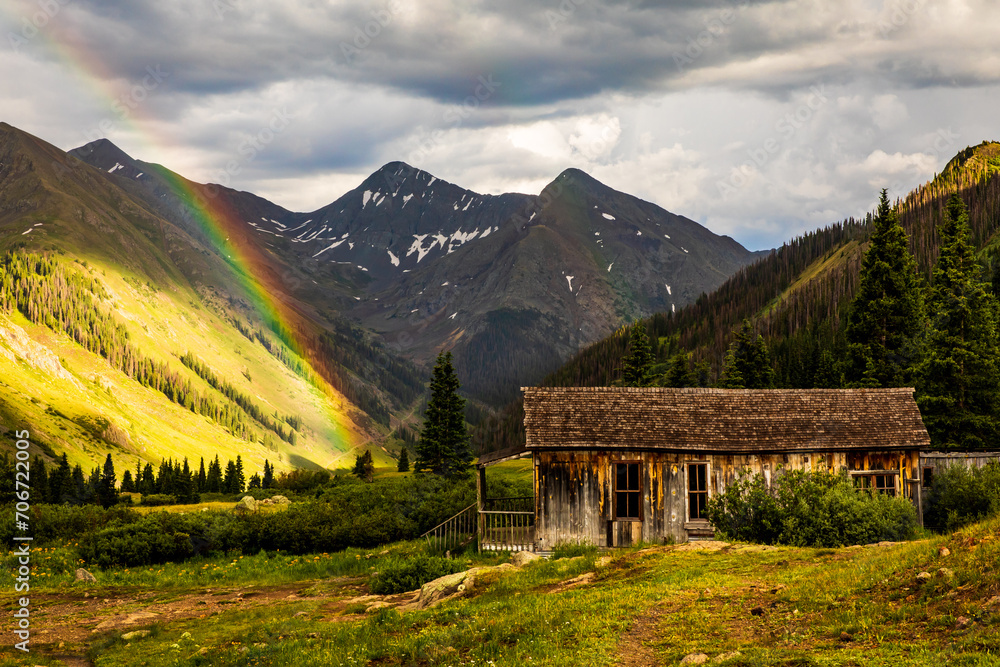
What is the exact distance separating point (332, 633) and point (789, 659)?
10.4 metres

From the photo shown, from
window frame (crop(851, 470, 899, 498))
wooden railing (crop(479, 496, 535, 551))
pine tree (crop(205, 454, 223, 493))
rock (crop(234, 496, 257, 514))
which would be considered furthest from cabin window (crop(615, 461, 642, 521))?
pine tree (crop(205, 454, 223, 493))

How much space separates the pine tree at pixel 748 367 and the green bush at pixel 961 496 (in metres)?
33.7

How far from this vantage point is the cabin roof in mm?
30766

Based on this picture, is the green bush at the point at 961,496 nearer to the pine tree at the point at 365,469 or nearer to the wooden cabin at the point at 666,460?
the wooden cabin at the point at 666,460

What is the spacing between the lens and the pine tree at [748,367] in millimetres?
65875

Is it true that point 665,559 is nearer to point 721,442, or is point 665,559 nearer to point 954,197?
point 721,442

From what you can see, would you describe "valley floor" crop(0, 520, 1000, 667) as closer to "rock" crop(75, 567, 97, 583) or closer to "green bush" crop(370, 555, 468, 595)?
"green bush" crop(370, 555, 468, 595)

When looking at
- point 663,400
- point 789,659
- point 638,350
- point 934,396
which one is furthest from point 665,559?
point 638,350

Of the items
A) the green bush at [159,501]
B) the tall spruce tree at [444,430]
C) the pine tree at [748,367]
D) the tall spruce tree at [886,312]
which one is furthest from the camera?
the green bush at [159,501]

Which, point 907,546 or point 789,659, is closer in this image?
point 789,659

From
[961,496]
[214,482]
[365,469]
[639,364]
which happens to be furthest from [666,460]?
[214,482]

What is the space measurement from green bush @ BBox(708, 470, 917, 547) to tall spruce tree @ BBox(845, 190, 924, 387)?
92.3ft

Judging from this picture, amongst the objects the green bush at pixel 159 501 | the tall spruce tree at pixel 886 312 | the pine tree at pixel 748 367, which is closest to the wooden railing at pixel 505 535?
the tall spruce tree at pixel 886 312

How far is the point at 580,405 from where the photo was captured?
106ft
